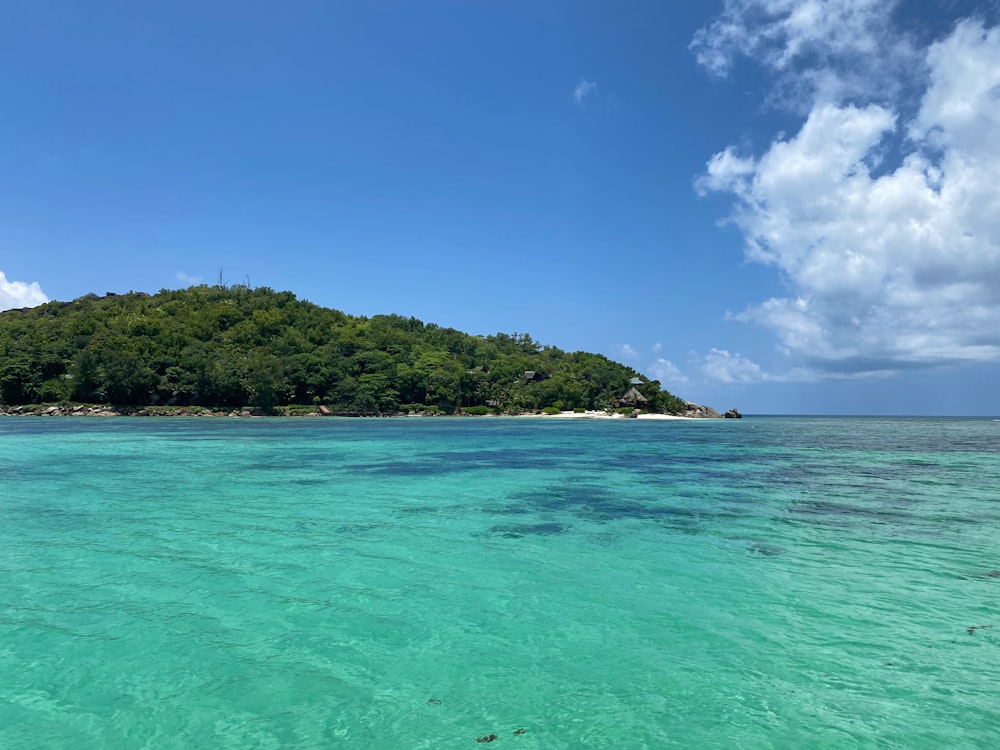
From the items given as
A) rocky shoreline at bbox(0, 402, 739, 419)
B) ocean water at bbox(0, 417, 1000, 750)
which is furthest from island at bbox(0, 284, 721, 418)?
ocean water at bbox(0, 417, 1000, 750)

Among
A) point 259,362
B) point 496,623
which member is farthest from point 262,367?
point 496,623

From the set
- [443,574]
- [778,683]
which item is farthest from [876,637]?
[443,574]

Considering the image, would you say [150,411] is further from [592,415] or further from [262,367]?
[592,415]

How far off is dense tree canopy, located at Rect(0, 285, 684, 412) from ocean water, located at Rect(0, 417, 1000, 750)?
267 ft

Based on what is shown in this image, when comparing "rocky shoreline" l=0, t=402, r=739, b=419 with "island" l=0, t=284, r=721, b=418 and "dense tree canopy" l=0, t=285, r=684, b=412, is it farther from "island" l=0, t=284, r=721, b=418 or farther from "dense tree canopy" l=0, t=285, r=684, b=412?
"dense tree canopy" l=0, t=285, r=684, b=412

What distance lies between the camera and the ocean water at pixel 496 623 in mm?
4785

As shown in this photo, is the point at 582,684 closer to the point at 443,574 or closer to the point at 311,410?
the point at 443,574

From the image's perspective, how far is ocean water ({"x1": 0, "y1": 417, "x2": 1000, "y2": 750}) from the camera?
4.79m

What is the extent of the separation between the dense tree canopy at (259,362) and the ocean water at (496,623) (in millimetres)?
81330

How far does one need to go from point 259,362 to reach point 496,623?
3696 inches

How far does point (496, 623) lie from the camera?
702 centimetres

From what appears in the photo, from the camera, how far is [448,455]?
30703 millimetres

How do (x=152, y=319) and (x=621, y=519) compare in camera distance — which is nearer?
(x=621, y=519)

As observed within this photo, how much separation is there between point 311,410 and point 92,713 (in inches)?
3668
